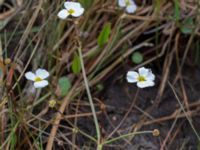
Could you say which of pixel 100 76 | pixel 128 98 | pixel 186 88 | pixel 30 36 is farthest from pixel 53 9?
pixel 186 88

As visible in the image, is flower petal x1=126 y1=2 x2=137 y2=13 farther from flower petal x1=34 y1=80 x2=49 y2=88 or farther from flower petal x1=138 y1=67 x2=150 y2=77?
flower petal x1=34 y1=80 x2=49 y2=88

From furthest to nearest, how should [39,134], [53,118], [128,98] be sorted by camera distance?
[128,98], [53,118], [39,134]

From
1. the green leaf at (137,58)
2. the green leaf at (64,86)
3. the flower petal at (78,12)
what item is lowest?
the green leaf at (137,58)

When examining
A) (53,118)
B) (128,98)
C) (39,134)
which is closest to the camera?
(39,134)

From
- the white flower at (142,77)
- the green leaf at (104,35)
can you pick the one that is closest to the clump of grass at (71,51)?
the green leaf at (104,35)

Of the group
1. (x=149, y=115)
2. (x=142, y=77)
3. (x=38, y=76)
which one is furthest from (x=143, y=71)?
(x=38, y=76)

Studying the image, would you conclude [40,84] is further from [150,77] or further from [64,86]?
[150,77]

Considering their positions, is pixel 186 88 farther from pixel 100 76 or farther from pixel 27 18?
pixel 27 18

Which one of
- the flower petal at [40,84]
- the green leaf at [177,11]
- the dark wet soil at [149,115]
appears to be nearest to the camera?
the flower petal at [40,84]

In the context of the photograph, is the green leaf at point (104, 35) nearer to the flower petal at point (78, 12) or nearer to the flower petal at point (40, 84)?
the flower petal at point (78, 12)
